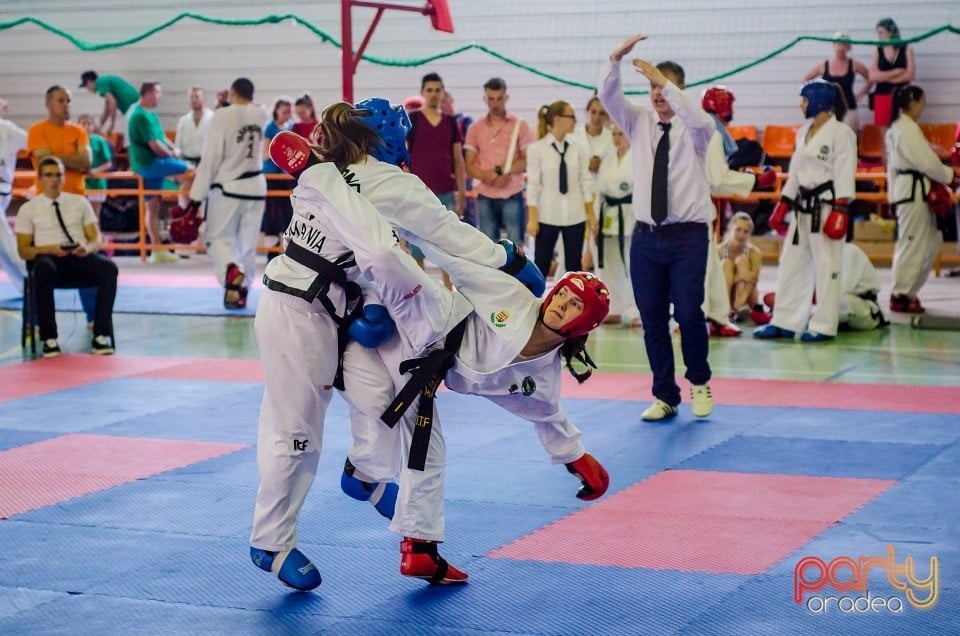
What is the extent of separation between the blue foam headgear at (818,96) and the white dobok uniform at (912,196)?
57.5 inches

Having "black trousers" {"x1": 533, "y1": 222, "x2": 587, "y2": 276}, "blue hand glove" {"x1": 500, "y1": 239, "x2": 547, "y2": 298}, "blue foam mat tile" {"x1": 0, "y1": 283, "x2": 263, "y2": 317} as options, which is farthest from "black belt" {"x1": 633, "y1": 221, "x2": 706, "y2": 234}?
"blue foam mat tile" {"x1": 0, "y1": 283, "x2": 263, "y2": 317}

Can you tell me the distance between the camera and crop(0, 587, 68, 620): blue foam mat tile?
13.9ft

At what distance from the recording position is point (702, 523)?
5172 millimetres

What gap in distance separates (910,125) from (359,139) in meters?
7.71

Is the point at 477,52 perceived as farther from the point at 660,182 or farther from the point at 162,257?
the point at 660,182

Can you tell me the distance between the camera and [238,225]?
39.7ft

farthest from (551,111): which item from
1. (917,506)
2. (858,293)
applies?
(917,506)

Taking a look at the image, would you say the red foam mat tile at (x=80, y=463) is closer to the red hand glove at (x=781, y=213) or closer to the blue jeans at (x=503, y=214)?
the red hand glove at (x=781, y=213)

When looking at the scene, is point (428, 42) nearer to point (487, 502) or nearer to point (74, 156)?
point (74, 156)

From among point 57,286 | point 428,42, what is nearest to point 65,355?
point 57,286

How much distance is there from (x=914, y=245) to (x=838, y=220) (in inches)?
73.4

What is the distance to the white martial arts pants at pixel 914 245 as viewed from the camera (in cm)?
1112

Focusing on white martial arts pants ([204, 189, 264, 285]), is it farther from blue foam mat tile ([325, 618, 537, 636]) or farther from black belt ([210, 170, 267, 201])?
blue foam mat tile ([325, 618, 537, 636])

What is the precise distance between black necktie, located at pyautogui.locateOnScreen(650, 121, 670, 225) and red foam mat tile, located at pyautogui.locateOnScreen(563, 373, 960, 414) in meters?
1.42
